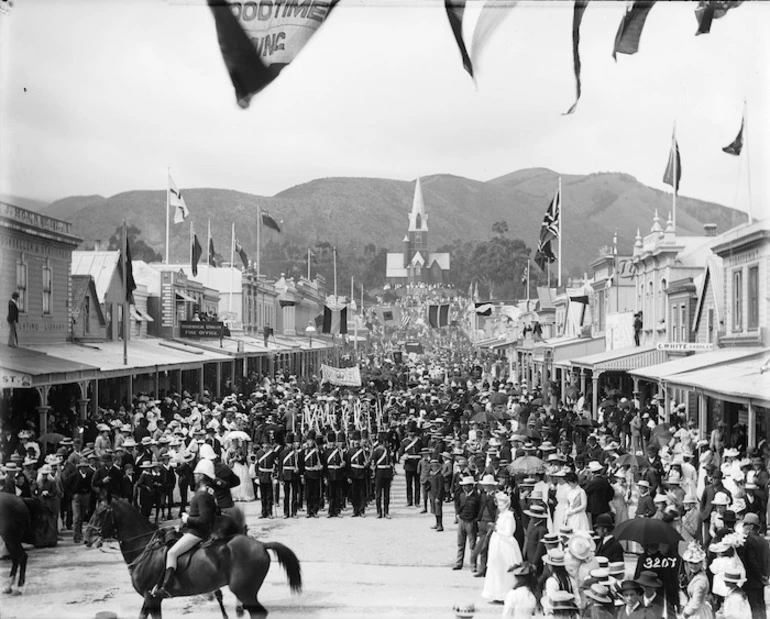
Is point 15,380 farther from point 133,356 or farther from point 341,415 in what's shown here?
point 341,415

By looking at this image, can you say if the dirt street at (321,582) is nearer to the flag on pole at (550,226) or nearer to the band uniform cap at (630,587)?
the band uniform cap at (630,587)

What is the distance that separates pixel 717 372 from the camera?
22031mm

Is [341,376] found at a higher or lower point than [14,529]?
higher

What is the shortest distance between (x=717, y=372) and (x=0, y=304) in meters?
16.1

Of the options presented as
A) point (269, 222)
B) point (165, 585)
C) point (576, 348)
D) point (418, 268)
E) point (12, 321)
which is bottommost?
point (165, 585)

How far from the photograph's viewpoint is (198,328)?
45.0 metres

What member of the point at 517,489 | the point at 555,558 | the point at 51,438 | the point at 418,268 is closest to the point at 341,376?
the point at 51,438

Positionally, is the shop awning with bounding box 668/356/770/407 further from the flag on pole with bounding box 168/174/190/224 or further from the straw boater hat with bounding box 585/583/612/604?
the flag on pole with bounding box 168/174/190/224

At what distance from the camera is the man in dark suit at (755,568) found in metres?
10.4

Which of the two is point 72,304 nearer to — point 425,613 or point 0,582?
point 0,582

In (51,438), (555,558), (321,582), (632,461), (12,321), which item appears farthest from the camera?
(12,321)

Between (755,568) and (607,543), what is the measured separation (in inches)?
65.2

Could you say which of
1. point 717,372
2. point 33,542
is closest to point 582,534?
point 33,542

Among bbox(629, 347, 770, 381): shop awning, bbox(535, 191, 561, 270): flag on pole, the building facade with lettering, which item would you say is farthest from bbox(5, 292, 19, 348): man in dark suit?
bbox(535, 191, 561, 270): flag on pole
